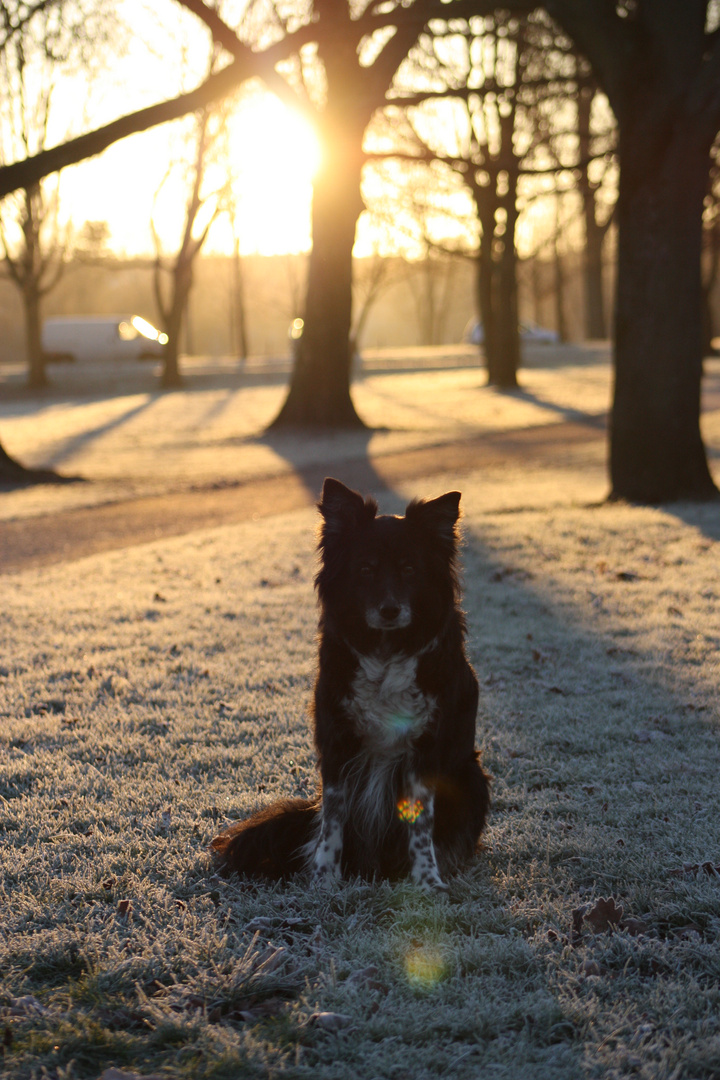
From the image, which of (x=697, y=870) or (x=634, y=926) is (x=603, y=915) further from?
(x=697, y=870)

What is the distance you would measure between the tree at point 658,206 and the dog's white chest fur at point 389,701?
8.60 metres

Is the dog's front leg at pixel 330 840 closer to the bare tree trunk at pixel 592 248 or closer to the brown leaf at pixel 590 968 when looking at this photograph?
the brown leaf at pixel 590 968

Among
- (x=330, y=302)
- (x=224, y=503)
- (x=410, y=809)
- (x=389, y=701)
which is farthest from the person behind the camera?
(x=330, y=302)

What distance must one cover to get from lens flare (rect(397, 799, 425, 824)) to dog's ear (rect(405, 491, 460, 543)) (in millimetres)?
976

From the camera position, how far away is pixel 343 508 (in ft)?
11.3

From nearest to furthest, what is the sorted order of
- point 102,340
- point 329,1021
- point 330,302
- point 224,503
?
point 329,1021
point 224,503
point 330,302
point 102,340

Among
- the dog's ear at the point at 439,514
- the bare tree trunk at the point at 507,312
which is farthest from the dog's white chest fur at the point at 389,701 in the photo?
the bare tree trunk at the point at 507,312

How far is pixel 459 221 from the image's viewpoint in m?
32.8

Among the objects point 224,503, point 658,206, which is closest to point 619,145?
point 658,206

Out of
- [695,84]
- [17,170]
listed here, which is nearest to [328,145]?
[17,170]

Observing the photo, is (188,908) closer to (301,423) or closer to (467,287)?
(301,423)

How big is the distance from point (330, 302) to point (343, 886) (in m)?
18.0

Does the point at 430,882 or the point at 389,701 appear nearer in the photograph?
the point at 389,701

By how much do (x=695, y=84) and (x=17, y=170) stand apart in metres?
8.83
